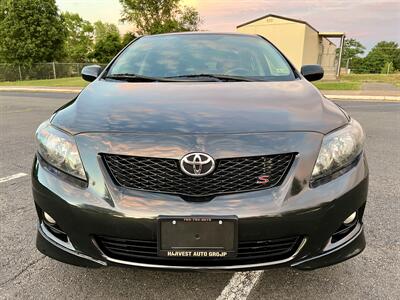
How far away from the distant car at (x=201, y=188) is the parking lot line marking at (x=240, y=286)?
1.32 ft

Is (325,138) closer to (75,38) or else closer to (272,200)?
(272,200)

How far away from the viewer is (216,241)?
1.58 meters

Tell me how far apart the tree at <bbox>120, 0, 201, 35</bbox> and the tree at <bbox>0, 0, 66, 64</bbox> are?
863 centimetres

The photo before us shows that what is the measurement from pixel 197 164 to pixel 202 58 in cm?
157

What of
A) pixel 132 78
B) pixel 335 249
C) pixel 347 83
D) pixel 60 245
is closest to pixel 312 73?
pixel 132 78

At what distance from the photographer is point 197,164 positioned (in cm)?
161

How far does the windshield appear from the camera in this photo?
9.05 feet

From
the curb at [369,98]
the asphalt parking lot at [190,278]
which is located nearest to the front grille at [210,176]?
the asphalt parking lot at [190,278]

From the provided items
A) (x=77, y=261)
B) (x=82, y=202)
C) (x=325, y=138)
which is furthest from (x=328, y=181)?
(x=77, y=261)

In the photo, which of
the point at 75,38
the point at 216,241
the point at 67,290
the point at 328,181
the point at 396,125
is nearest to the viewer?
the point at 216,241

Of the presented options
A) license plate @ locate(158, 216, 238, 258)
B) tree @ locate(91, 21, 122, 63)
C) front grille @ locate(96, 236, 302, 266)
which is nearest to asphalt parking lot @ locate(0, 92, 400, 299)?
front grille @ locate(96, 236, 302, 266)

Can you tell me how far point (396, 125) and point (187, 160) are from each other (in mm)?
6718

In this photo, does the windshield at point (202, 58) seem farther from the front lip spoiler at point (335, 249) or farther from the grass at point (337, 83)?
the grass at point (337, 83)

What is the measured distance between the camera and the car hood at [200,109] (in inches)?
69.7
